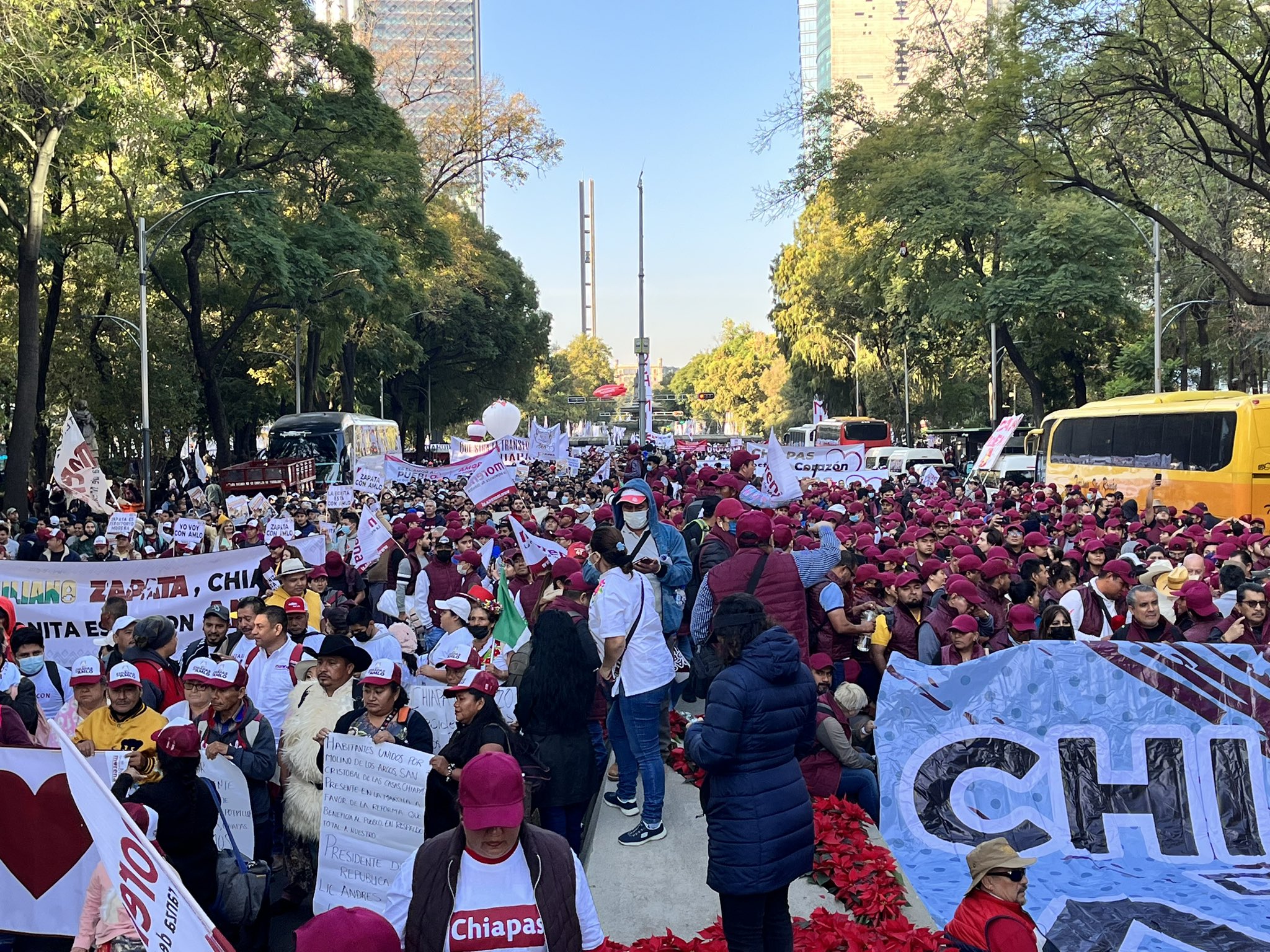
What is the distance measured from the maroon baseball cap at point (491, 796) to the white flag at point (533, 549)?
655cm

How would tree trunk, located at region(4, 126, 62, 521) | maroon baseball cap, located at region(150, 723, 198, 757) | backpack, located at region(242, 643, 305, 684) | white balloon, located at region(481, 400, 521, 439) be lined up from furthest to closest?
white balloon, located at region(481, 400, 521, 439)
tree trunk, located at region(4, 126, 62, 521)
backpack, located at region(242, 643, 305, 684)
maroon baseball cap, located at region(150, 723, 198, 757)

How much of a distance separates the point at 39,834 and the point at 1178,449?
21.6 metres

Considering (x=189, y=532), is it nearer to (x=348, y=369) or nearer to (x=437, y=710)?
(x=437, y=710)

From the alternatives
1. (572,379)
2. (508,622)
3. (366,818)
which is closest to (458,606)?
(508,622)

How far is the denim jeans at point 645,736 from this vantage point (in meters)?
6.54

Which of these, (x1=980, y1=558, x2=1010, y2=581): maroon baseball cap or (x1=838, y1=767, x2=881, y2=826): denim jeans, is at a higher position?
(x1=980, y1=558, x2=1010, y2=581): maroon baseball cap

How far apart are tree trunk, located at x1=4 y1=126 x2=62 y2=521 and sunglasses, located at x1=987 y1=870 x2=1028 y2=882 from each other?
21.8 m

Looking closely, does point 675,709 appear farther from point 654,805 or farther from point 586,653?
point 586,653

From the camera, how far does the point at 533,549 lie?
10117 millimetres

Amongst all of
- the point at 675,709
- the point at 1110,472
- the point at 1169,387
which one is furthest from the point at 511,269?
the point at 675,709

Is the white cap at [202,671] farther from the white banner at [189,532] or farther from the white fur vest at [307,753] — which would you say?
the white banner at [189,532]

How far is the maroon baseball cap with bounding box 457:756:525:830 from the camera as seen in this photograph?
3.19 m

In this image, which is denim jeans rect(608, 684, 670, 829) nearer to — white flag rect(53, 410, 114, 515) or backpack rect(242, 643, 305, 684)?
backpack rect(242, 643, 305, 684)

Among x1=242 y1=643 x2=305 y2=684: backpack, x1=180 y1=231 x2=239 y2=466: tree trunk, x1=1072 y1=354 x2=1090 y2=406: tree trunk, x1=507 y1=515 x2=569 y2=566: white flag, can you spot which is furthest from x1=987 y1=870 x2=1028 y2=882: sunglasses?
x1=1072 y1=354 x2=1090 y2=406: tree trunk
